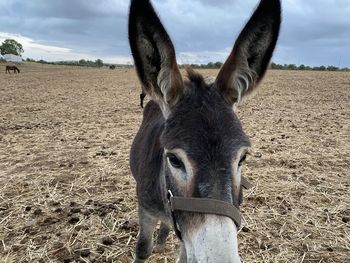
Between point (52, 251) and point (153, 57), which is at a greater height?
point (153, 57)

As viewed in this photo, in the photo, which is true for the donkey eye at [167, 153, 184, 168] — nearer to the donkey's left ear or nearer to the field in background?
the donkey's left ear

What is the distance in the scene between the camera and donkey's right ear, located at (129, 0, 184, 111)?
2.52 m

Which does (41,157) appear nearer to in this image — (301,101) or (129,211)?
(129,211)

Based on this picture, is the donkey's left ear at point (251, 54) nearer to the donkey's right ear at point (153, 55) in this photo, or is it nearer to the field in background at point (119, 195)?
the donkey's right ear at point (153, 55)

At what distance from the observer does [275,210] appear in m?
5.60

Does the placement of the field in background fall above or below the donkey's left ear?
below

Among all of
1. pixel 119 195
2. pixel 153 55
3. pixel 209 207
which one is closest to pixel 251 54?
pixel 153 55

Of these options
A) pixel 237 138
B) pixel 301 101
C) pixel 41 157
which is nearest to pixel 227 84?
pixel 237 138

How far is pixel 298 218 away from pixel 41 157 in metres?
6.04

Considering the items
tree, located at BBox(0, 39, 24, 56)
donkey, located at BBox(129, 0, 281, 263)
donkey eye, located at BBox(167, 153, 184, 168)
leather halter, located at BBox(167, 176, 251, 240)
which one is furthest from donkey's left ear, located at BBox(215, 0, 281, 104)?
tree, located at BBox(0, 39, 24, 56)

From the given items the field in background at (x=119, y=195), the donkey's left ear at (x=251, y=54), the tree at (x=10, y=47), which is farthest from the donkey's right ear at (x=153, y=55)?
the tree at (x=10, y=47)

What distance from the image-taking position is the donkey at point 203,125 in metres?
2.16

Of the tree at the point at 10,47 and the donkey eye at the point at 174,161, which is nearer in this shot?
the donkey eye at the point at 174,161

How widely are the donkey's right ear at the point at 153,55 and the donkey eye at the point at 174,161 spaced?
47 centimetres
